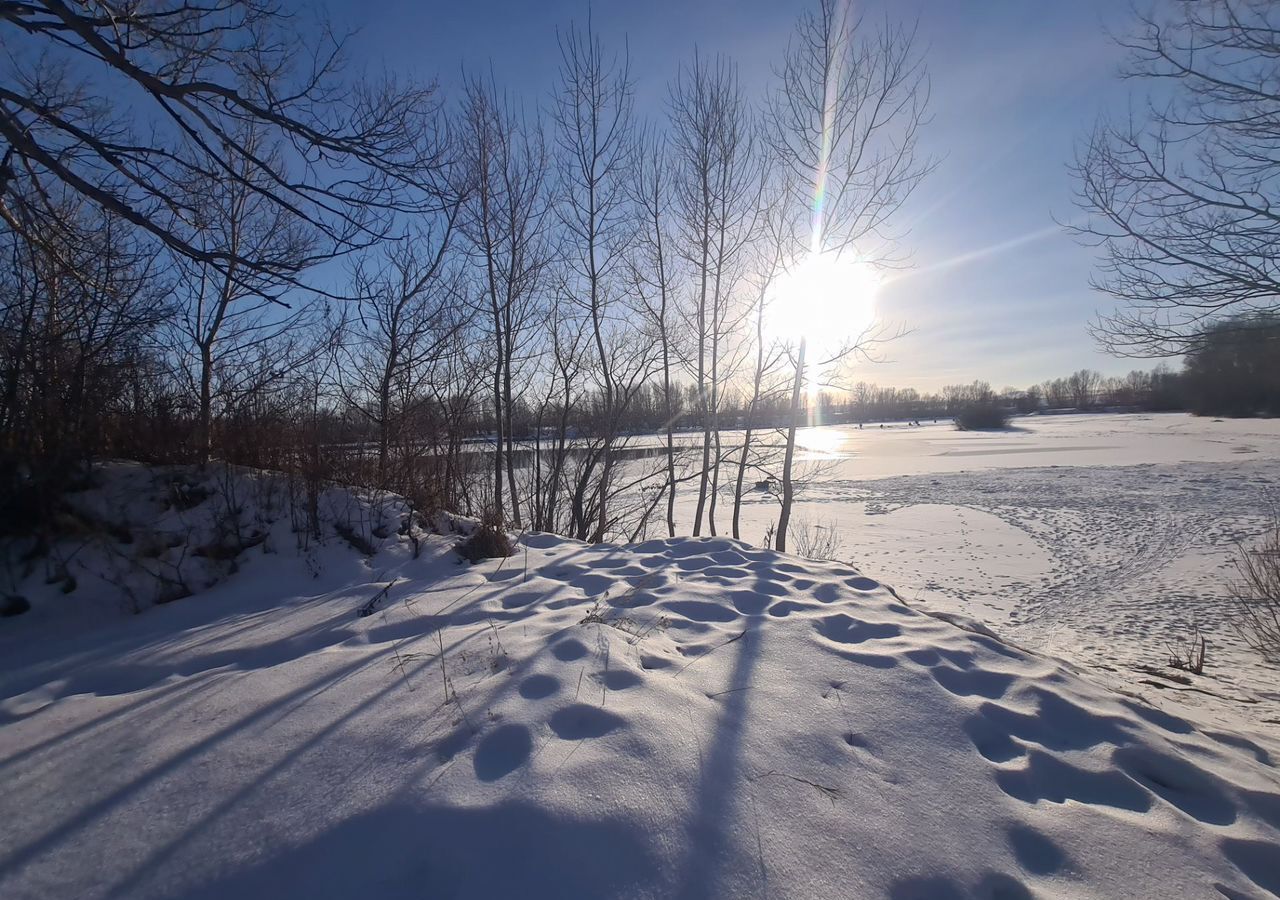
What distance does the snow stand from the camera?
1.49 meters

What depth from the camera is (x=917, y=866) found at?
5.19 feet

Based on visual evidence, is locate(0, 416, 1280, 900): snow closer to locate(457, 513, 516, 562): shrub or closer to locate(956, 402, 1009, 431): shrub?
locate(457, 513, 516, 562): shrub

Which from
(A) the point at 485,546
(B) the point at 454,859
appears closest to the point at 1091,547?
(A) the point at 485,546

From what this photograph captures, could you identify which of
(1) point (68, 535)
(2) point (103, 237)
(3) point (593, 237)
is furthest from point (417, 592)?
(3) point (593, 237)

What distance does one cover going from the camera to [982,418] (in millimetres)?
58062

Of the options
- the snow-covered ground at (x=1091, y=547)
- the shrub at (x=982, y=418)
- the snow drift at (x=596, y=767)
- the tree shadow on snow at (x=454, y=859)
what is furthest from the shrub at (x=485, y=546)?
the shrub at (x=982, y=418)

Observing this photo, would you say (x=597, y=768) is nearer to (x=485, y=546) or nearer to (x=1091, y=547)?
(x=485, y=546)

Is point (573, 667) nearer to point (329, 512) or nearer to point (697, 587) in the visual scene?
point (697, 587)

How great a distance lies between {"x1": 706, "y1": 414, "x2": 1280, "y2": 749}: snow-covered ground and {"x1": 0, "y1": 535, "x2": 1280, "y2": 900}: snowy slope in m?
1.70

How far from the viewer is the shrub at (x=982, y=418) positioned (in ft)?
189

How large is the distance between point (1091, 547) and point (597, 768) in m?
13.3

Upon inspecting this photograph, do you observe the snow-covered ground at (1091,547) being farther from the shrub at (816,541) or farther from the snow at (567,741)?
the snow at (567,741)

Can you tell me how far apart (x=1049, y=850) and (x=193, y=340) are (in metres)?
8.90

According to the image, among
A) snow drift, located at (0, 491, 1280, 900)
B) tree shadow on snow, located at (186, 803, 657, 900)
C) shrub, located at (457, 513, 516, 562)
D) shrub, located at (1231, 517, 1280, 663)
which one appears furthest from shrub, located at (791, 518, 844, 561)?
tree shadow on snow, located at (186, 803, 657, 900)
